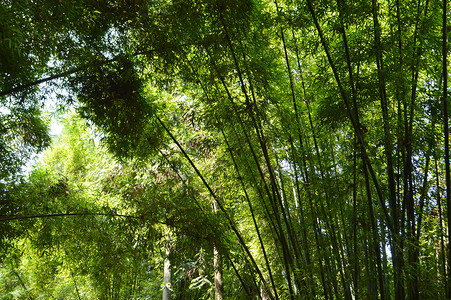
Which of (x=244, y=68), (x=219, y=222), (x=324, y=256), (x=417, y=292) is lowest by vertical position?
(x=417, y=292)

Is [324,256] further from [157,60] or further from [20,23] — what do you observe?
[20,23]

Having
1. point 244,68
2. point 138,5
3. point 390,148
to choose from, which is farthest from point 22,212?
point 390,148

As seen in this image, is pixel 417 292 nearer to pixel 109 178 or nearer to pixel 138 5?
pixel 138 5

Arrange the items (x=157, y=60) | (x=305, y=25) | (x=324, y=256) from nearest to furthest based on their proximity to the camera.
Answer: (x=305, y=25) → (x=324, y=256) → (x=157, y=60)

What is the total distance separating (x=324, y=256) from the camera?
125 inches

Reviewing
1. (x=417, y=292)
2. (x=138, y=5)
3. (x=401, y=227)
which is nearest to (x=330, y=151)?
(x=401, y=227)

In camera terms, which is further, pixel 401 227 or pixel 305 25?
pixel 305 25

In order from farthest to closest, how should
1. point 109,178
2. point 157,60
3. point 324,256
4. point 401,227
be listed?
point 109,178 → point 157,60 → point 324,256 → point 401,227

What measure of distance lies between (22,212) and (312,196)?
9.10 feet

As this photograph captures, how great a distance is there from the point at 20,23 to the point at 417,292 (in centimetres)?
330

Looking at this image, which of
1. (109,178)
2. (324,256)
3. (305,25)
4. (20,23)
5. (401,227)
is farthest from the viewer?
(109,178)

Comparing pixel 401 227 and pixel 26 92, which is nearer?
pixel 401 227

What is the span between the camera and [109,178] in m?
6.66

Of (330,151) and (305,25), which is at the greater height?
(305,25)
